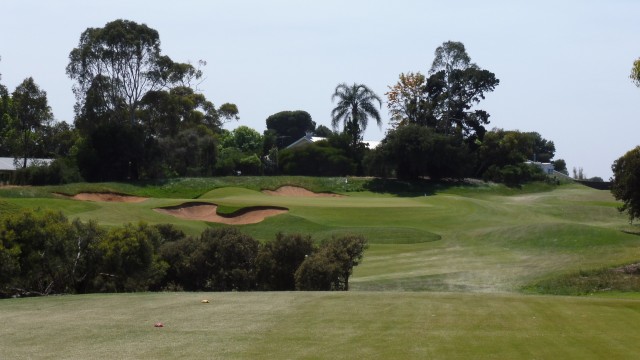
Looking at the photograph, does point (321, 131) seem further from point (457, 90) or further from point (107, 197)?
point (107, 197)

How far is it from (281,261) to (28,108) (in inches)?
3221

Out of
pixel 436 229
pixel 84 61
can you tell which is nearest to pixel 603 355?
pixel 436 229

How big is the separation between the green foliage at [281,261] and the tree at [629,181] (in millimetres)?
→ 22558

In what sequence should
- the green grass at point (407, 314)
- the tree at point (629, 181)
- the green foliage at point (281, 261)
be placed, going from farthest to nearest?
the tree at point (629, 181) < the green foliage at point (281, 261) < the green grass at point (407, 314)

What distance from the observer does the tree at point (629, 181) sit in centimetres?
4753

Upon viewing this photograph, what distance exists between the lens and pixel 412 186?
86875mm

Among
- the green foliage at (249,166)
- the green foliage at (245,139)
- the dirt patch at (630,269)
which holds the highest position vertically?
the green foliage at (245,139)

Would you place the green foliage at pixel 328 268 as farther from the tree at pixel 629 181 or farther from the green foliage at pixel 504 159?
the green foliage at pixel 504 159

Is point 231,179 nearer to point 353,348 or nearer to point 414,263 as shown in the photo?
point 414,263

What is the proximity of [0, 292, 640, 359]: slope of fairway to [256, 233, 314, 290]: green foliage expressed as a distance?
940 cm

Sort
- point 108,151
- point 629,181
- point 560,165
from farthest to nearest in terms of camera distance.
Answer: point 560,165
point 108,151
point 629,181

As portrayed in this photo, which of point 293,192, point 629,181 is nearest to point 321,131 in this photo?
point 293,192

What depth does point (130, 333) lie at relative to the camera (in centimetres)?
1728

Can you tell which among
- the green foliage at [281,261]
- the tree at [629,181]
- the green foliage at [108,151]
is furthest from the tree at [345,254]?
the green foliage at [108,151]
